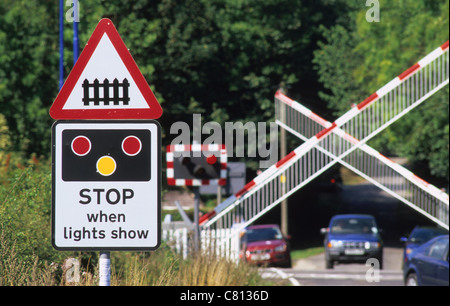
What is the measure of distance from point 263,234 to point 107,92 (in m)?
22.1

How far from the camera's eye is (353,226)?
87.8 feet

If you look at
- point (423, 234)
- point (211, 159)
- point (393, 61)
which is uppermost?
point (393, 61)

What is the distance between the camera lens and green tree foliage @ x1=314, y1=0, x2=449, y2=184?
30250mm

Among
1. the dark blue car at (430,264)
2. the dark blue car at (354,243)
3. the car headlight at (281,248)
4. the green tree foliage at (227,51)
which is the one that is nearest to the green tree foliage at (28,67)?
the green tree foliage at (227,51)

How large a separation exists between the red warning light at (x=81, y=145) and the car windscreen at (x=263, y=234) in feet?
70.7

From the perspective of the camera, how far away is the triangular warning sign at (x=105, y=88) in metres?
4.49

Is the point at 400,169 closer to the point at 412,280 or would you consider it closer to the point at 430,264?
the point at 412,280

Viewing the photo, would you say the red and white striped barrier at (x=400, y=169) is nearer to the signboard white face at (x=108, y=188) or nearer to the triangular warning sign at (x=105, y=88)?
the triangular warning sign at (x=105, y=88)

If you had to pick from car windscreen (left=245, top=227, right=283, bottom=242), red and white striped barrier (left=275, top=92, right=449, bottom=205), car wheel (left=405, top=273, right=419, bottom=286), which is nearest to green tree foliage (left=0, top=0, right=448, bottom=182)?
car windscreen (left=245, top=227, right=283, bottom=242)

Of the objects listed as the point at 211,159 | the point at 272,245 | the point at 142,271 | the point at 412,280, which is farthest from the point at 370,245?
the point at 142,271

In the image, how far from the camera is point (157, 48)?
102 ft

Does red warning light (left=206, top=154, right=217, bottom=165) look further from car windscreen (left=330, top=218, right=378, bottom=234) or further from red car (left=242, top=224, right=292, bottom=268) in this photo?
car windscreen (left=330, top=218, right=378, bottom=234)

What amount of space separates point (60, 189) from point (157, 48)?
88.8 feet
